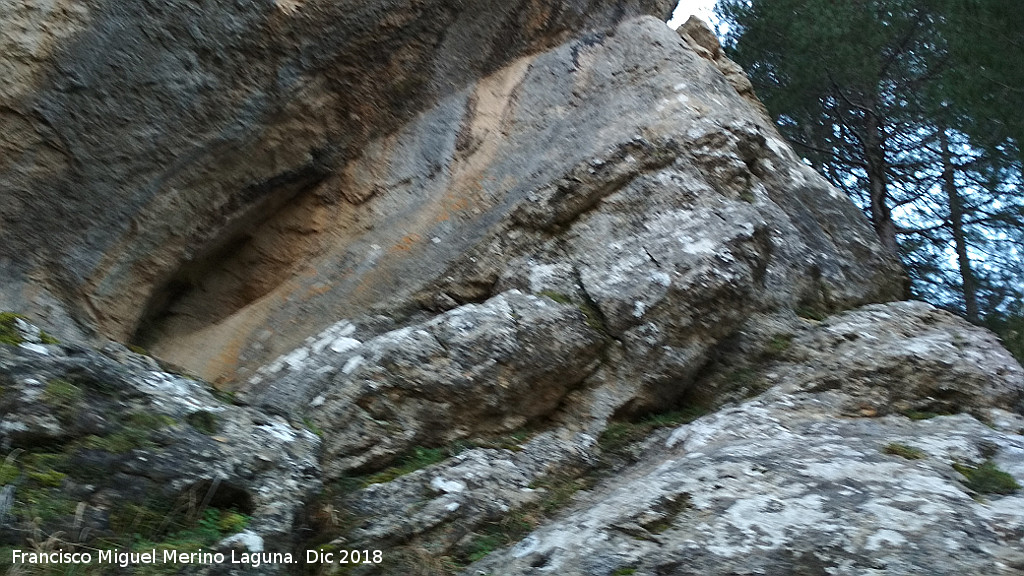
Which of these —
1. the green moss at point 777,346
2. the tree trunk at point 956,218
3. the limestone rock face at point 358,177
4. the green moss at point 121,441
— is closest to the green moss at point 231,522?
the green moss at point 121,441

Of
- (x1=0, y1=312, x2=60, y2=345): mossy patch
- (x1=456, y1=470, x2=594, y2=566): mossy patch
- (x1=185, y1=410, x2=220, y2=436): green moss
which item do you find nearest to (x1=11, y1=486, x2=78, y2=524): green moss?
(x1=185, y1=410, x2=220, y2=436): green moss

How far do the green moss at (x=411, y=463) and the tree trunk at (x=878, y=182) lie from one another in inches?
325

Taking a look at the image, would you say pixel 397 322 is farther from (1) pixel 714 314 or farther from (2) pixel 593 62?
(2) pixel 593 62

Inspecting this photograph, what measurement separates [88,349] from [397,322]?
2040 mm

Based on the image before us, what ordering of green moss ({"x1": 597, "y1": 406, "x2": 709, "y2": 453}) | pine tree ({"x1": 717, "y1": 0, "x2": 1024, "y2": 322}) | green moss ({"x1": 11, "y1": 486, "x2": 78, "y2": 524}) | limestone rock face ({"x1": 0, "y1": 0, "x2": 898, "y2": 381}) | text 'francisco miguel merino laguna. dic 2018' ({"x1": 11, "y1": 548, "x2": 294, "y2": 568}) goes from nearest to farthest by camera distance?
1. text 'francisco miguel merino laguna. dic 2018' ({"x1": 11, "y1": 548, "x2": 294, "y2": 568})
2. green moss ({"x1": 11, "y1": 486, "x2": 78, "y2": 524})
3. green moss ({"x1": 597, "y1": 406, "x2": 709, "y2": 453})
4. limestone rock face ({"x1": 0, "y1": 0, "x2": 898, "y2": 381})
5. pine tree ({"x1": 717, "y1": 0, "x2": 1024, "y2": 322})

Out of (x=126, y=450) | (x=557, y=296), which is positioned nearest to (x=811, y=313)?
(x=557, y=296)

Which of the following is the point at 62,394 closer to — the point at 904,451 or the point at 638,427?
the point at 638,427

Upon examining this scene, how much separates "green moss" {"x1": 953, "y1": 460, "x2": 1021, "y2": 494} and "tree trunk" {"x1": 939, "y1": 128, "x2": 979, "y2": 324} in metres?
7.76

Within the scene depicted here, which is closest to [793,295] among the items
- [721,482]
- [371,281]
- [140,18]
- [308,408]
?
[721,482]

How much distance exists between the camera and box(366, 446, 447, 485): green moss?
4707 millimetres

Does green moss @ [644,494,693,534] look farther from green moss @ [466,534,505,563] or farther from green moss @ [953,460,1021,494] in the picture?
green moss @ [953,460,1021,494]

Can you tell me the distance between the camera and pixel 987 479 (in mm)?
4152

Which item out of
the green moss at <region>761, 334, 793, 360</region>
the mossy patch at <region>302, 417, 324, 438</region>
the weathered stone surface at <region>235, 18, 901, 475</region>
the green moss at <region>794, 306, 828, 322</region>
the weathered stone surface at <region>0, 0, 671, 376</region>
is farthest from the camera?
the green moss at <region>794, 306, 828, 322</region>

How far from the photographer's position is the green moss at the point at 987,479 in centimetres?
407
